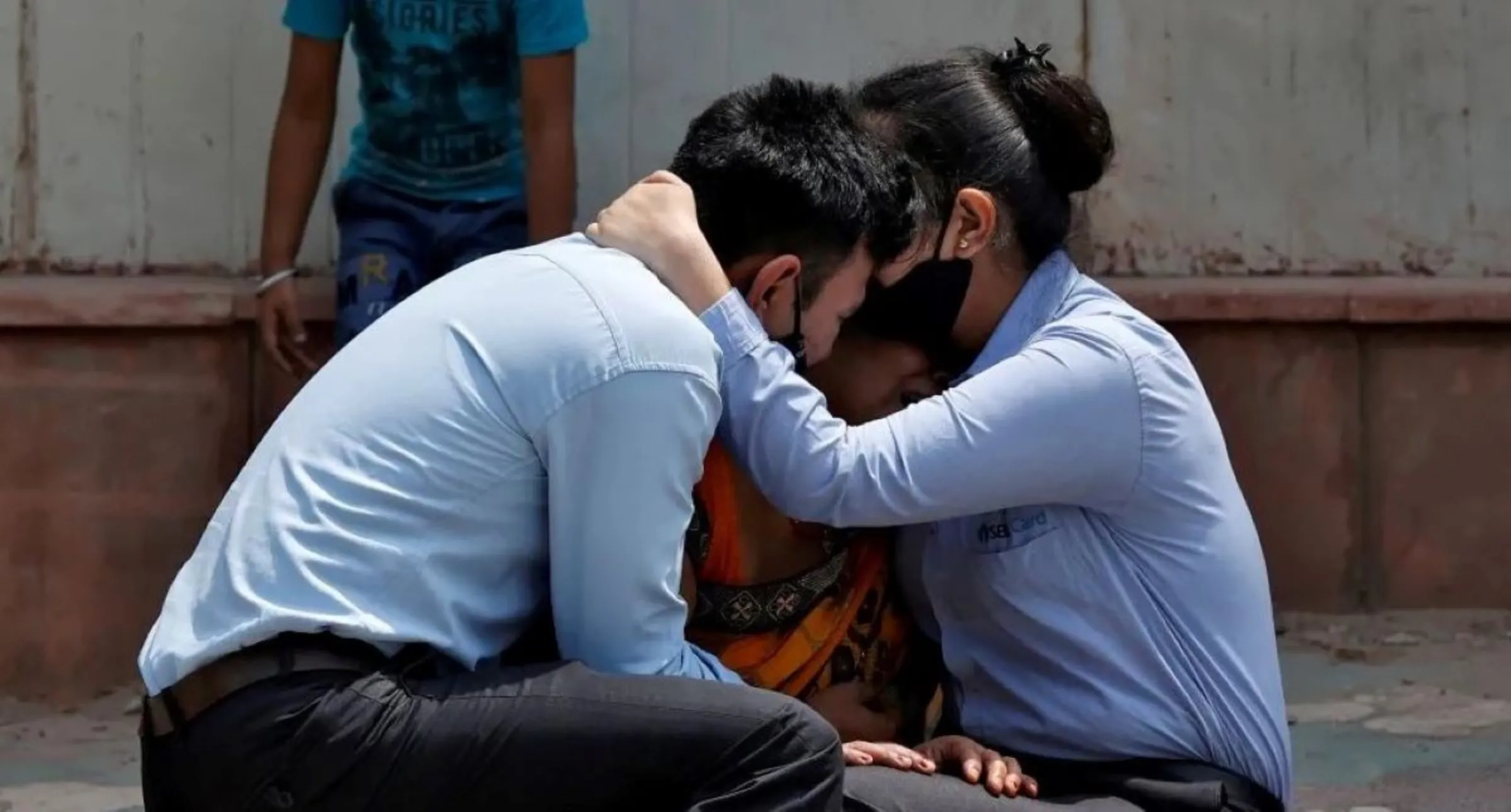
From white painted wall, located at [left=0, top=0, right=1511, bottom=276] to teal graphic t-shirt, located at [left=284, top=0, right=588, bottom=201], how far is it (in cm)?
48

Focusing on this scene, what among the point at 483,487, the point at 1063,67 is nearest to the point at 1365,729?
the point at 1063,67

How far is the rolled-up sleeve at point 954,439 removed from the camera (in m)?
2.22

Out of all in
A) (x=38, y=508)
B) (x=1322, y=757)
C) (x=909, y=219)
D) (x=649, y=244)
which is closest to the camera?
(x=649, y=244)

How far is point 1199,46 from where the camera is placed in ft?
14.9

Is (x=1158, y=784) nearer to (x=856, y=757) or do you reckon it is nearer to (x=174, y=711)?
(x=856, y=757)

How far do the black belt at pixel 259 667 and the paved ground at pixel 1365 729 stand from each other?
1619mm

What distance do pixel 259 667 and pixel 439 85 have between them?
1993 millimetres

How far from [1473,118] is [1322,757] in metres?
1.69

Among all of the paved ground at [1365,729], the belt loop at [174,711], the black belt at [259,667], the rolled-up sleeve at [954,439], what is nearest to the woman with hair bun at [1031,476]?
the rolled-up sleeve at [954,439]

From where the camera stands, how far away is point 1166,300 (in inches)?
173

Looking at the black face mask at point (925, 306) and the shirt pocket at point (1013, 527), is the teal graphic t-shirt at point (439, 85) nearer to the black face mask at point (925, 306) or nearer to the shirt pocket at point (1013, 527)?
the black face mask at point (925, 306)

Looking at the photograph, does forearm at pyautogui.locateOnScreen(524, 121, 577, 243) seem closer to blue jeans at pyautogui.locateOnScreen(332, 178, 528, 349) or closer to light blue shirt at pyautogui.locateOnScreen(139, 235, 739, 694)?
blue jeans at pyautogui.locateOnScreen(332, 178, 528, 349)

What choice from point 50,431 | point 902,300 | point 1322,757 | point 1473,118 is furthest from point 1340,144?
point 50,431

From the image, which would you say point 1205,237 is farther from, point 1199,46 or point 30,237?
point 30,237
